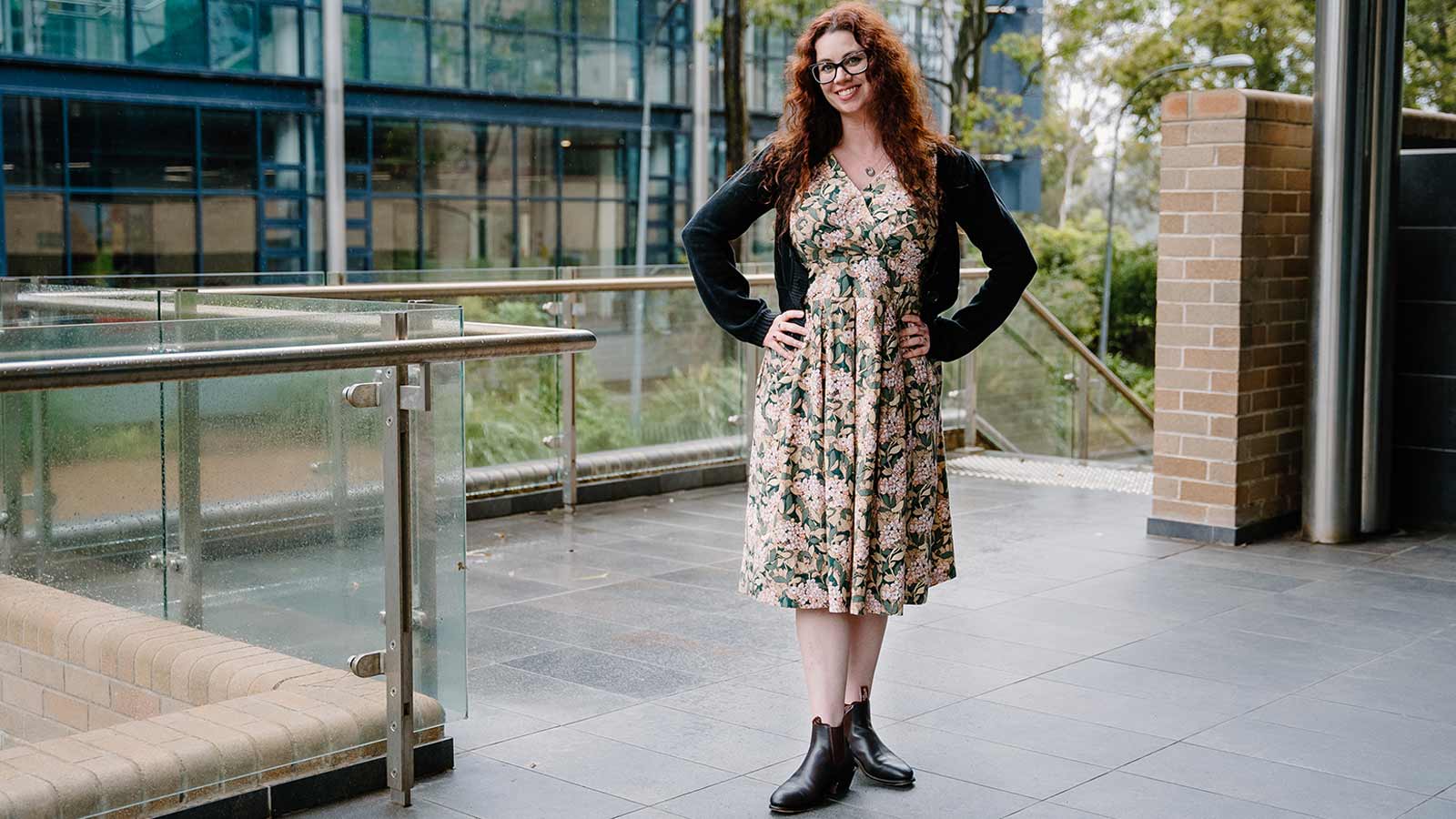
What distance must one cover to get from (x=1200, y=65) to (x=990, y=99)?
5.13m

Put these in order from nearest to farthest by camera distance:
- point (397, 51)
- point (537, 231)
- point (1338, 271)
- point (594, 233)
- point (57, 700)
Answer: point (57, 700)
point (1338, 271)
point (397, 51)
point (537, 231)
point (594, 233)

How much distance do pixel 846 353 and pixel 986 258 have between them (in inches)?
19.0

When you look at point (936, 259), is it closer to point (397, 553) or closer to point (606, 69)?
point (397, 553)

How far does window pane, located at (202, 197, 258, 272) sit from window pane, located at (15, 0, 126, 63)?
230 cm

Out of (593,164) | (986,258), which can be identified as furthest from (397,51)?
(986,258)

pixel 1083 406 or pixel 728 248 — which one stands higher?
pixel 728 248

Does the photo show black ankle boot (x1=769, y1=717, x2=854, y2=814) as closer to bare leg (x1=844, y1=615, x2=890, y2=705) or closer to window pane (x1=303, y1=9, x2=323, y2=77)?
bare leg (x1=844, y1=615, x2=890, y2=705)

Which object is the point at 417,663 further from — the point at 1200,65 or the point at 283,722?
the point at 1200,65

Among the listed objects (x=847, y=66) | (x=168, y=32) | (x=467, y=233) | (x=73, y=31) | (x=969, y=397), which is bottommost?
(x=969, y=397)

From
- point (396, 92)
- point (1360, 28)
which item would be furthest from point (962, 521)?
point (396, 92)

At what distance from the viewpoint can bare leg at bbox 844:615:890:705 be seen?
3.78 meters

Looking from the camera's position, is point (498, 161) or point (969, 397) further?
point (498, 161)

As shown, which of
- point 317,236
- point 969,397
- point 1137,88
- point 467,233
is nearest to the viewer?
point 969,397

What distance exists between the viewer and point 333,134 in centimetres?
2175
